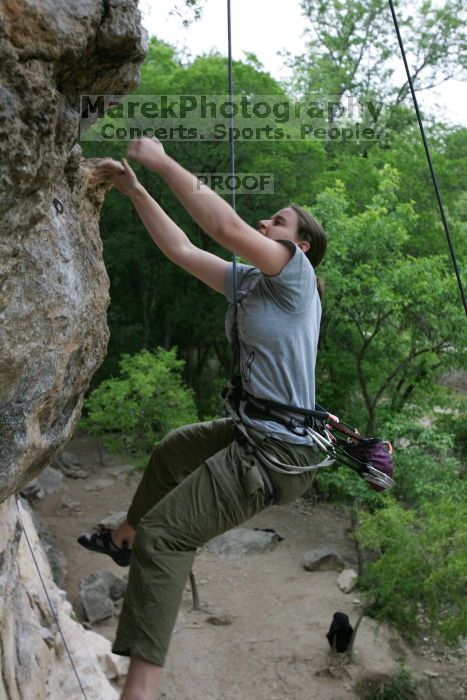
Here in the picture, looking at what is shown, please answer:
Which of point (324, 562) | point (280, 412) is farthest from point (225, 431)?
point (324, 562)

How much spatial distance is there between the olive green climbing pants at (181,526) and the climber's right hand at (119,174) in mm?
1253

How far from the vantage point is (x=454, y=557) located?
9664mm

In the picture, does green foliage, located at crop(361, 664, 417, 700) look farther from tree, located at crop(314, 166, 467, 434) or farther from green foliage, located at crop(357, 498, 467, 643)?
tree, located at crop(314, 166, 467, 434)

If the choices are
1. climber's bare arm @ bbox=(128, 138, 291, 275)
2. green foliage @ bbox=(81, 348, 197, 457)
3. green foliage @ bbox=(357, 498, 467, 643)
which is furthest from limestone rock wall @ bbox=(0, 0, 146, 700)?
green foliage @ bbox=(81, 348, 197, 457)

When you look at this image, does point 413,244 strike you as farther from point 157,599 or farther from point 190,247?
point 157,599

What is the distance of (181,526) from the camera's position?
2824 mm

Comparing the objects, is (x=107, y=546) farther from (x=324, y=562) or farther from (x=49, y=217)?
(x=324, y=562)

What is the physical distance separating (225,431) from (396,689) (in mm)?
7924

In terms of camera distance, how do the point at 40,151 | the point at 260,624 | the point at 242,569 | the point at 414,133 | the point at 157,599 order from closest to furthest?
1. the point at 40,151
2. the point at 157,599
3. the point at 260,624
4. the point at 242,569
5. the point at 414,133

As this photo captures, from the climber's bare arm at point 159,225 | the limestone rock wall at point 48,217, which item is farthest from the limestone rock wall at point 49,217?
the climber's bare arm at point 159,225

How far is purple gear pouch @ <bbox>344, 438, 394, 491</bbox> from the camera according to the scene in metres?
3.29

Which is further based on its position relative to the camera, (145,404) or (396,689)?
(145,404)

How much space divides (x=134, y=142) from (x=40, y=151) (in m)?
0.40

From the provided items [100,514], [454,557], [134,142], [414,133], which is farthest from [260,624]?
[414,133]
